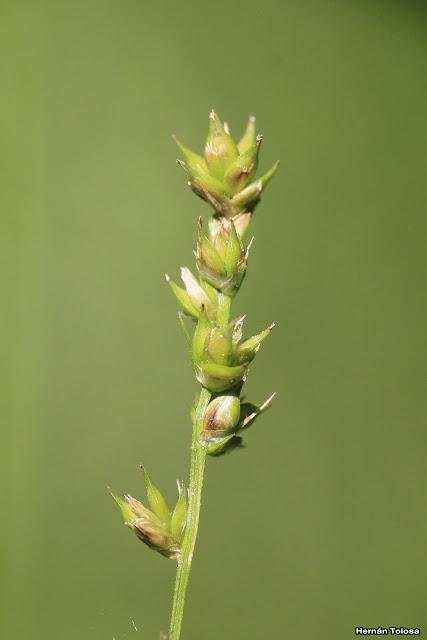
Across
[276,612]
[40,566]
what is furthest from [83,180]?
[276,612]

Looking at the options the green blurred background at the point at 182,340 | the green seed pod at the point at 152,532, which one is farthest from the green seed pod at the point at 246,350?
the green blurred background at the point at 182,340

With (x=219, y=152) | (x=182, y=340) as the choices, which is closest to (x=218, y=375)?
(x=219, y=152)

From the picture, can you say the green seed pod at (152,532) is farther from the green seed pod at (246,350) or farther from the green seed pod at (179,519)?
the green seed pod at (246,350)

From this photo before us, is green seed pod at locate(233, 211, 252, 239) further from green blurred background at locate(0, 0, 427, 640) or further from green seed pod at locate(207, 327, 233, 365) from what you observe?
green blurred background at locate(0, 0, 427, 640)

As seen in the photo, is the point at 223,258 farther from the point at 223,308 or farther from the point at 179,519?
the point at 179,519

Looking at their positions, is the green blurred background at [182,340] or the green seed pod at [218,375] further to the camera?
the green blurred background at [182,340]
